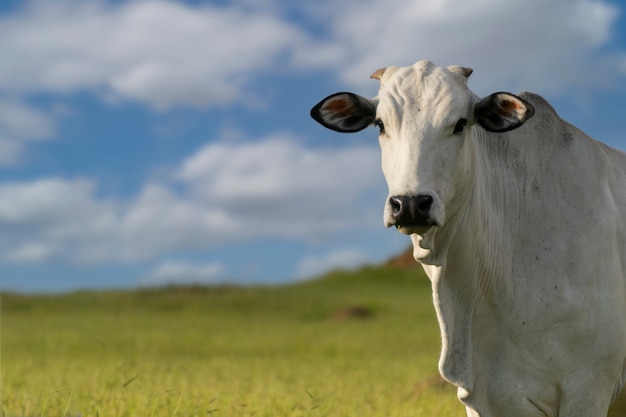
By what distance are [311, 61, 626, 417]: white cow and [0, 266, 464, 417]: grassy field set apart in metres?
1.50

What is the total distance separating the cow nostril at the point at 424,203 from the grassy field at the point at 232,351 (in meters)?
2.29

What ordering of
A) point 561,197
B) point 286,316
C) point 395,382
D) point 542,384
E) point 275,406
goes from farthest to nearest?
point 286,316 < point 395,382 < point 275,406 < point 561,197 < point 542,384

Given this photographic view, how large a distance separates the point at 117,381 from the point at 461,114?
168 inches

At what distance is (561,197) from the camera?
5.54 m

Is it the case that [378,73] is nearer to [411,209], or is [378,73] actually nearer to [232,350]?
[411,209]

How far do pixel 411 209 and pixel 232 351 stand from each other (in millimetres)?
15924

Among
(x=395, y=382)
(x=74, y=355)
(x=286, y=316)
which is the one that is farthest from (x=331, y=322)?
(x=395, y=382)

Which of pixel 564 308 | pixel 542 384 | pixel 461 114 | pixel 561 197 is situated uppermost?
pixel 461 114

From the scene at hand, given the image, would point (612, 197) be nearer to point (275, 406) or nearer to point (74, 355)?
point (275, 406)

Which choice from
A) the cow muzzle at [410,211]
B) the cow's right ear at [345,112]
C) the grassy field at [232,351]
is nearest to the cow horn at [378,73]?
the cow's right ear at [345,112]

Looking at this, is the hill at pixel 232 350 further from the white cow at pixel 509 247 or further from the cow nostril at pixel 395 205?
the cow nostril at pixel 395 205

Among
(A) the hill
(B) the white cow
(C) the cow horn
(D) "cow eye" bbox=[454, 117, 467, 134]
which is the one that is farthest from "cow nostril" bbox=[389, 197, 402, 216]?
(A) the hill

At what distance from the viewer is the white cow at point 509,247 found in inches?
190

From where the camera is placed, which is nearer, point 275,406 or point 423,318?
point 275,406
